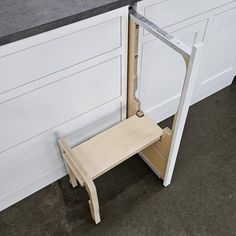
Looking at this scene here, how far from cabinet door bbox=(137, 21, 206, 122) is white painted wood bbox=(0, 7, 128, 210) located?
0.13 meters

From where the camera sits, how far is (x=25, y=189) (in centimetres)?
140

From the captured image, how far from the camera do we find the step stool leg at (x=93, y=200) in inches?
43.1

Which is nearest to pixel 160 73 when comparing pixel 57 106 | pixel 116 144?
pixel 116 144

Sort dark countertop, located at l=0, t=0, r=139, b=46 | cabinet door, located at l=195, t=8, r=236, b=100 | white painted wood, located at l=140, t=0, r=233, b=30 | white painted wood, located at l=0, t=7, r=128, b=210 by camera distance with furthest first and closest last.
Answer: cabinet door, located at l=195, t=8, r=236, b=100
white painted wood, located at l=140, t=0, r=233, b=30
white painted wood, located at l=0, t=7, r=128, b=210
dark countertop, located at l=0, t=0, r=139, b=46

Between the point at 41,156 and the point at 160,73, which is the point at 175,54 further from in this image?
the point at 41,156

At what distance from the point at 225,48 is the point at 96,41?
3.05ft

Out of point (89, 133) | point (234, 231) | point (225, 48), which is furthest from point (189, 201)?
point (225, 48)

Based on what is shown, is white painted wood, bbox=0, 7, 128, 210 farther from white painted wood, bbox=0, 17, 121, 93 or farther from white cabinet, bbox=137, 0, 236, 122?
white cabinet, bbox=137, 0, 236, 122

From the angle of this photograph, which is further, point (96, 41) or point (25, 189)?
point (25, 189)

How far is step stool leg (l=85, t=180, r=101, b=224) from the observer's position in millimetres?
1094

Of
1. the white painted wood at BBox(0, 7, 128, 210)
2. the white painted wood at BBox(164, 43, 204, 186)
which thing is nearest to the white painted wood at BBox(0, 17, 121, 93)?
the white painted wood at BBox(0, 7, 128, 210)

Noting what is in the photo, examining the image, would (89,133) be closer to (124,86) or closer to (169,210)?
(124,86)

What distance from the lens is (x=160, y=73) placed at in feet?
4.71

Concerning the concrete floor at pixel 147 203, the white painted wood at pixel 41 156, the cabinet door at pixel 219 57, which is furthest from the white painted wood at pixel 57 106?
the cabinet door at pixel 219 57
